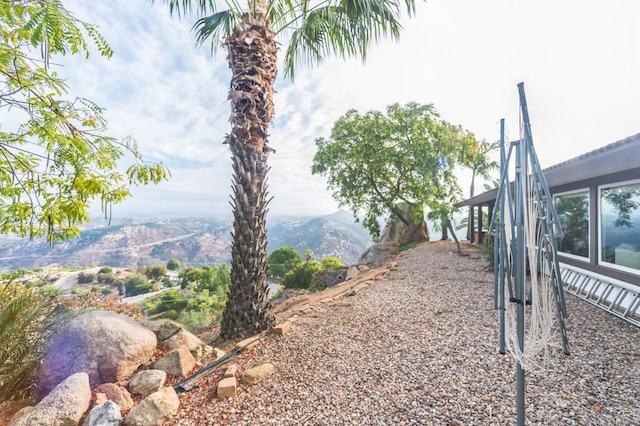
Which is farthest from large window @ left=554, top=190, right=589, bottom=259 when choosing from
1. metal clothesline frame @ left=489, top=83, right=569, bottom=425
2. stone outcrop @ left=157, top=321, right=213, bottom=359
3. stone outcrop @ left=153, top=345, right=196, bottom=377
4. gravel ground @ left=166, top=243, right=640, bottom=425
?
stone outcrop @ left=153, top=345, right=196, bottom=377

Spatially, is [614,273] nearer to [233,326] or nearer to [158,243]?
→ [233,326]

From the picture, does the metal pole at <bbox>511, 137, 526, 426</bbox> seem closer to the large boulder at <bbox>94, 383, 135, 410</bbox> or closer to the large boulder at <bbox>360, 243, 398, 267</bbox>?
the large boulder at <bbox>94, 383, 135, 410</bbox>

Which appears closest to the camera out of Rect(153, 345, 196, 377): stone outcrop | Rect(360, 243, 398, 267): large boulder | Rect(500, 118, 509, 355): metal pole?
Rect(500, 118, 509, 355): metal pole

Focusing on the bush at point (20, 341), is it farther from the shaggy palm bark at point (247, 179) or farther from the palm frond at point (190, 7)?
the palm frond at point (190, 7)

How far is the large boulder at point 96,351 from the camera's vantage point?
9.18 feet

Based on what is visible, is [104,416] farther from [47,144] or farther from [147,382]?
[47,144]

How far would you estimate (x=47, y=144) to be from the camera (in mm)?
2467

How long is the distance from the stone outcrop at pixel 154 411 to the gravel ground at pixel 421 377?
0.11 m

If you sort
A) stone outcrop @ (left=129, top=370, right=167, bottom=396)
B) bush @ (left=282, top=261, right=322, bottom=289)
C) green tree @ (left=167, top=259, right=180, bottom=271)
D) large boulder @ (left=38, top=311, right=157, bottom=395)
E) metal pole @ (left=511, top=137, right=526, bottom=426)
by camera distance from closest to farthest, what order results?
metal pole @ (left=511, top=137, right=526, bottom=426)
stone outcrop @ (left=129, top=370, right=167, bottom=396)
large boulder @ (left=38, top=311, right=157, bottom=395)
bush @ (left=282, top=261, right=322, bottom=289)
green tree @ (left=167, top=259, right=180, bottom=271)

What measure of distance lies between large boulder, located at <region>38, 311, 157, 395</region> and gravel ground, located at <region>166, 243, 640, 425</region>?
0.96 meters

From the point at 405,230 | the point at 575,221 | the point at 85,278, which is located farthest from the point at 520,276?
the point at 85,278

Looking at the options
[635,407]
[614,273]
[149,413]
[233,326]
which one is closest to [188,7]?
[233,326]

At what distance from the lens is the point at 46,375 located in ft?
9.12

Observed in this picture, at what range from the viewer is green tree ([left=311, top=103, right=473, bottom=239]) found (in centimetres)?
1358
